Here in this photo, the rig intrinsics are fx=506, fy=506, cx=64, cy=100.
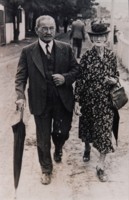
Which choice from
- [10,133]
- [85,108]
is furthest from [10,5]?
[85,108]

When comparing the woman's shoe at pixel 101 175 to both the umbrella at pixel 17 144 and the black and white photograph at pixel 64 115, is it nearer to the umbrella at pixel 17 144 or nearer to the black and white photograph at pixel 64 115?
the black and white photograph at pixel 64 115

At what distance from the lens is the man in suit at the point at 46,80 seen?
5.63 metres

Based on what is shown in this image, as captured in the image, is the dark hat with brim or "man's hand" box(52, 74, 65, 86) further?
the dark hat with brim

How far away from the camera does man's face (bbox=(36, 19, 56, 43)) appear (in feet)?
18.0

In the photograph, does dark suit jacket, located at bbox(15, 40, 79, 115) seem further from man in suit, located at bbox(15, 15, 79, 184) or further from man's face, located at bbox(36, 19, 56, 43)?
man's face, located at bbox(36, 19, 56, 43)

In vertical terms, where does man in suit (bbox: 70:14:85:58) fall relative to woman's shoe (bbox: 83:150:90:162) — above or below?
below

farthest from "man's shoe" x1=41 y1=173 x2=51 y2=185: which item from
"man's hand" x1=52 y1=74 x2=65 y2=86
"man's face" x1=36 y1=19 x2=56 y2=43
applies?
"man's face" x1=36 y1=19 x2=56 y2=43

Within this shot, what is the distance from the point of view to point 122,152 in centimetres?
728

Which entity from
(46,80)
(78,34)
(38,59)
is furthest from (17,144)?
(78,34)

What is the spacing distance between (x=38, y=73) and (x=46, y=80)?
120 millimetres

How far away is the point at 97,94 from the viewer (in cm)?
600

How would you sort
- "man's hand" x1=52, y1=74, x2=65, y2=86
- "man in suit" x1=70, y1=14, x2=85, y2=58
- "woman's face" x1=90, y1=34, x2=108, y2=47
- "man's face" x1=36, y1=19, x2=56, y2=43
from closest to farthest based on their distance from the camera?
"man's face" x1=36, y1=19, x2=56, y2=43, "man's hand" x1=52, y1=74, x2=65, y2=86, "woman's face" x1=90, y1=34, x2=108, y2=47, "man in suit" x1=70, y1=14, x2=85, y2=58

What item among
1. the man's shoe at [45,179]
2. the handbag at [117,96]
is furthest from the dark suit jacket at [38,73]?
the man's shoe at [45,179]

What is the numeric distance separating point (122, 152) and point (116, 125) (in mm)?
1178
